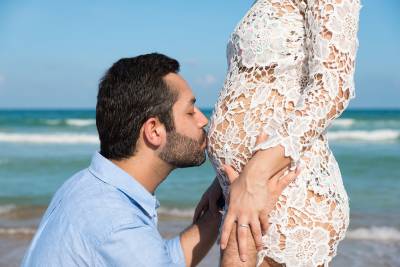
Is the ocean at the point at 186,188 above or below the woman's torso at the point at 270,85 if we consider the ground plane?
below

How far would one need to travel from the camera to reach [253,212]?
5.47 ft

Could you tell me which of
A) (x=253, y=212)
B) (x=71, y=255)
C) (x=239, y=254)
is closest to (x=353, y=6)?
(x=253, y=212)

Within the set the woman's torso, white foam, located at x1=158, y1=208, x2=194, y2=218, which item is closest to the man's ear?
the woman's torso

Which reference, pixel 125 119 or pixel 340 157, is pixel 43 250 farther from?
pixel 340 157

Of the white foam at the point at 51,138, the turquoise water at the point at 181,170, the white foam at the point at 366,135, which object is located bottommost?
the white foam at the point at 51,138

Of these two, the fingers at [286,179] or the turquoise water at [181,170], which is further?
the turquoise water at [181,170]

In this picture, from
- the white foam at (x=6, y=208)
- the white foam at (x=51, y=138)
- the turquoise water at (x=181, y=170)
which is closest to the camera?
the white foam at (x=6, y=208)

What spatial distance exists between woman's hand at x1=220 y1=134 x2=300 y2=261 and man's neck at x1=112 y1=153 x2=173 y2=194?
475 millimetres

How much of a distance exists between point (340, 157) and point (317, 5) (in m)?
13.9

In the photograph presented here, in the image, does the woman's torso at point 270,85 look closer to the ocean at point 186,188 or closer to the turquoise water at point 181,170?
the ocean at point 186,188

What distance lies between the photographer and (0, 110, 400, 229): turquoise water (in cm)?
865

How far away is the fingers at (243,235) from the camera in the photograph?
5.48 feet

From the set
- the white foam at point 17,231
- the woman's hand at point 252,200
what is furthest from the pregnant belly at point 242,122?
the white foam at point 17,231

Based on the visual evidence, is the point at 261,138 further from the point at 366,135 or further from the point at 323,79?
the point at 366,135
